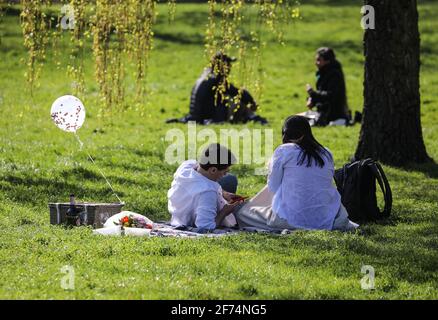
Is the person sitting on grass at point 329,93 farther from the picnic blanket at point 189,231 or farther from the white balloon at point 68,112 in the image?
the picnic blanket at point 189,231

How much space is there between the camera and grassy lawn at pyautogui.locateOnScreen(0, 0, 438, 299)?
6.73 m

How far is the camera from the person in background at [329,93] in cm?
1655

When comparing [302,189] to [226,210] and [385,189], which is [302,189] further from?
[385,189]

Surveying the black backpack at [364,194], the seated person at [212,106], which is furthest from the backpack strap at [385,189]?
the seated person at [212,106]

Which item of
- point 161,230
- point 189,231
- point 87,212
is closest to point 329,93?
point 189,231

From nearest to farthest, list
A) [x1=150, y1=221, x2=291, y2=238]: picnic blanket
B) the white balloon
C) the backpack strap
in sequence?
[x1=150, y1=221, x2=291, y2=238]: picnic blanket, the backpack strap, the white balloon

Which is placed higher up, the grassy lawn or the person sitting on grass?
the person sitting on grass

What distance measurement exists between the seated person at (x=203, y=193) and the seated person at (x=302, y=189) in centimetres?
46

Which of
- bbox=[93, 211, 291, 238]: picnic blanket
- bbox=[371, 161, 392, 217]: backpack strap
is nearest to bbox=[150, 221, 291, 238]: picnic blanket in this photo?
bbox=[93, 211, 291, 238]: picnic blanket

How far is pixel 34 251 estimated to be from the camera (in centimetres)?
776

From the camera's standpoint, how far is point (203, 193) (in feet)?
29.2

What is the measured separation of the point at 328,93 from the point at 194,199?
8133 mm

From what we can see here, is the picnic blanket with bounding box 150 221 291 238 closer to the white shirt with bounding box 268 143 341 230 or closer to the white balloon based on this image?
the white shirt with bounding box 268 143 341 230
